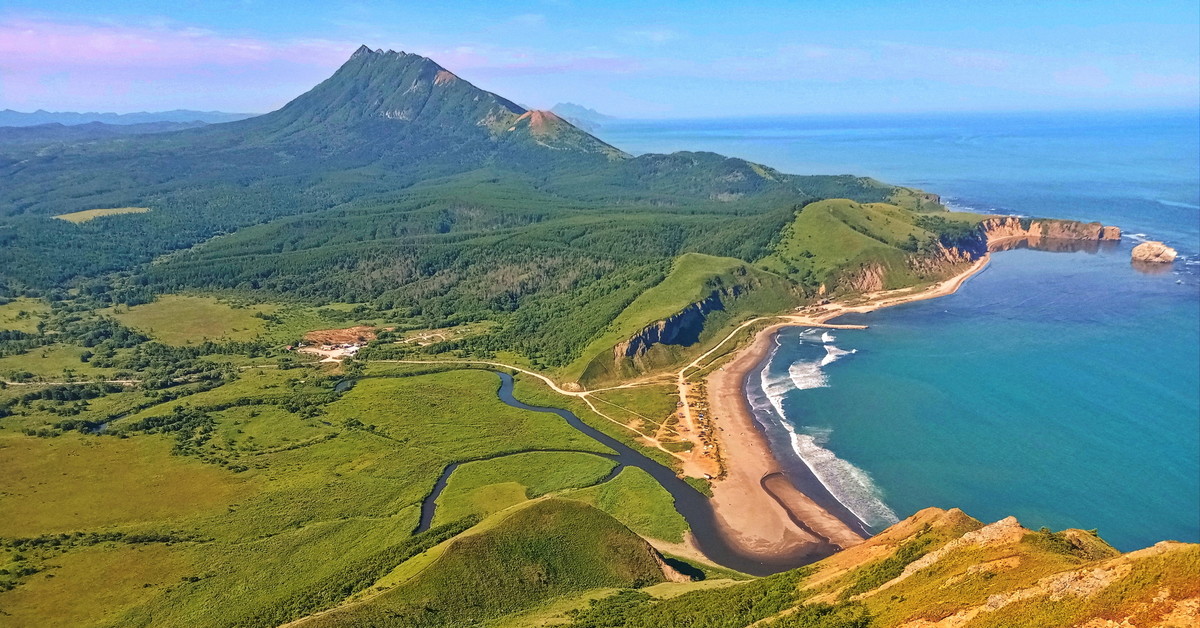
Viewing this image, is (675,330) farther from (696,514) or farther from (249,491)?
(249,491)

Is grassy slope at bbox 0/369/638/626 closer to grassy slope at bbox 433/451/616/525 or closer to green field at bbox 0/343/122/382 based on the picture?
grassy slope at bbox 433/451/616/525

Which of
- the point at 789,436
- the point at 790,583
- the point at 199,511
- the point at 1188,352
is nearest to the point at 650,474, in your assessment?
the point at 789,436

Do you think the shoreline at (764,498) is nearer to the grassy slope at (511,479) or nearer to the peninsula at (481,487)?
the peninsula at (481,487)

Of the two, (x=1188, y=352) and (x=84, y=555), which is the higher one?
(x=1188, y=352)

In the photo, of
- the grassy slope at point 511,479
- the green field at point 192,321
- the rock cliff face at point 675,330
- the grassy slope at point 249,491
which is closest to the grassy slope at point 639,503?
the grassy slope at point 511,479

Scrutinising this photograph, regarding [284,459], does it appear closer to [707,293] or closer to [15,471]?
[15,471]

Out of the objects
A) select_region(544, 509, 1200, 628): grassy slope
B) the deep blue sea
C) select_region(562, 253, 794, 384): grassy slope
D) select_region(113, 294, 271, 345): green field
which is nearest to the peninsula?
select_region(544, 509, 1200, 628): grassy slope
